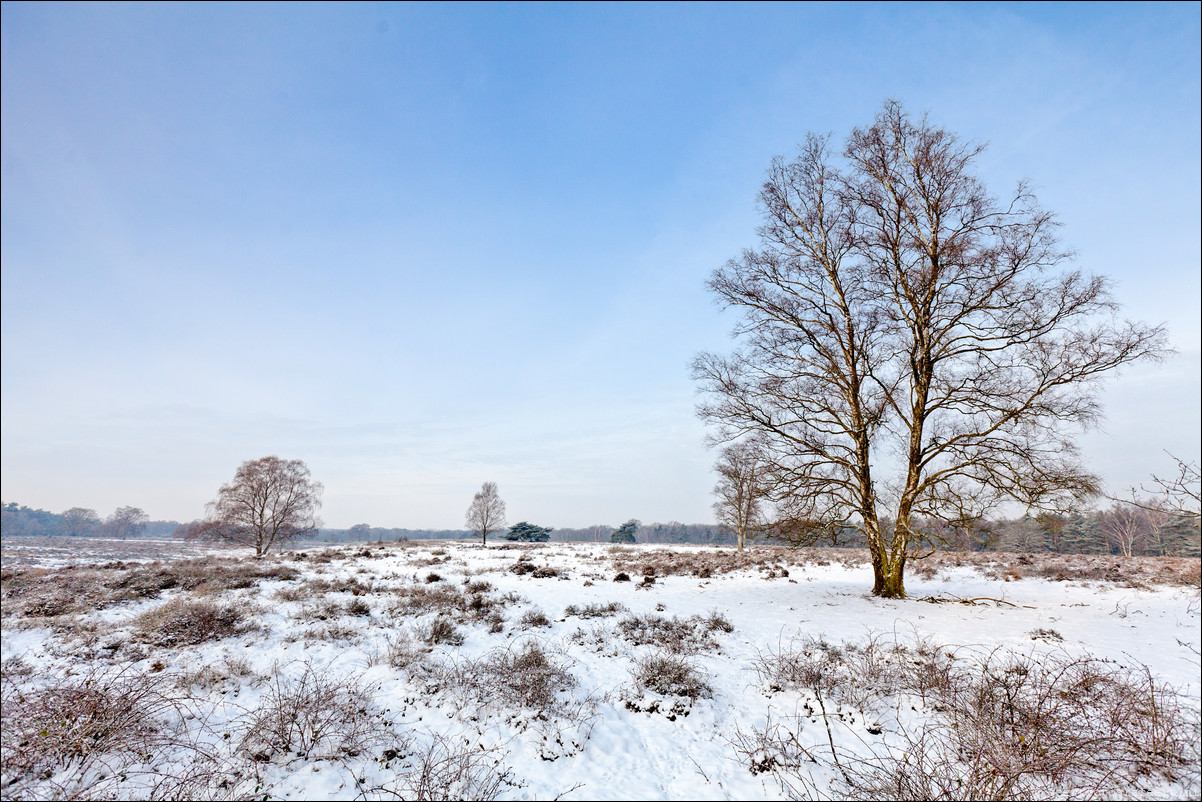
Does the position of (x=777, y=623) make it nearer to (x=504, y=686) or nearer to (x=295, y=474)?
(x=504, y=686)

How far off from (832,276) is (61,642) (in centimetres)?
1826

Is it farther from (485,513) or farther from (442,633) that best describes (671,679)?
(485,513)

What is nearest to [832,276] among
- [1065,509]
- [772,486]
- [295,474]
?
[772,486]

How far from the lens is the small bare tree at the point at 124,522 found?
273ft

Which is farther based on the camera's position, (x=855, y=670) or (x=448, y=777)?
(x=855, y=670)

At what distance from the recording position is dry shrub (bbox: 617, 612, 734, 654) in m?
7.69

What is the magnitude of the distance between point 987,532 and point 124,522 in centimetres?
13101

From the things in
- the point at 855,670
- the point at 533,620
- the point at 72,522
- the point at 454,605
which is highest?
the point at 855,670

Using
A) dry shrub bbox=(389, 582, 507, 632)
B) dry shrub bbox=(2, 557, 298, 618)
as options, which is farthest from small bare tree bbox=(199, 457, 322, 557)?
dry shrub bbox=(389, 582, 507, 632)

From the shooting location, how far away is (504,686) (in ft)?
19.3

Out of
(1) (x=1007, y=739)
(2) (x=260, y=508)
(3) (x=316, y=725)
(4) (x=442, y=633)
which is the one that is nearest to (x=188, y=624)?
(4) (x=442, y=633)

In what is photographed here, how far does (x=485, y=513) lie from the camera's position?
57.2 meters

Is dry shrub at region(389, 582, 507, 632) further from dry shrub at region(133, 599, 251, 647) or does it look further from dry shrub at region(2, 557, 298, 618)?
dry shrub at region(2, 557, 298, 618)

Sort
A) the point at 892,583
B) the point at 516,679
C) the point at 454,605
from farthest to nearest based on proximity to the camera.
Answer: the point at 892,583
the point at 454,605
the point at 516,679
